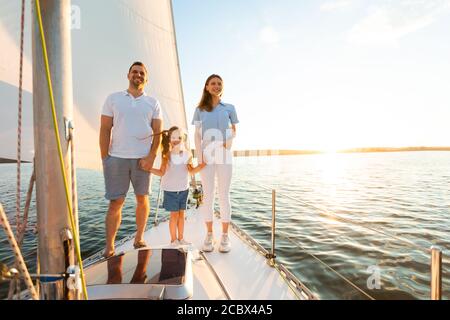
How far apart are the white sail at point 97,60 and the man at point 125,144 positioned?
38cm

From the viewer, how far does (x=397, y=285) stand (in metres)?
3.60

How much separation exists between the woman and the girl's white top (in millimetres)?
251

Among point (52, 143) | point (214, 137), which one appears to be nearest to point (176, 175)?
point (214, 137)

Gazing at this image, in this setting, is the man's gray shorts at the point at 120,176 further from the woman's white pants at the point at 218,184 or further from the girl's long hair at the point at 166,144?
the woman's white pants at the point at 218,184

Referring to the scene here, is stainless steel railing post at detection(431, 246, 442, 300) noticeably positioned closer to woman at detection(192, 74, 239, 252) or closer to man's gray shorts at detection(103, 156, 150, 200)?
woman at detection(192, 74, 239, 252)

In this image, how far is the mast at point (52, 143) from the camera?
1119mm

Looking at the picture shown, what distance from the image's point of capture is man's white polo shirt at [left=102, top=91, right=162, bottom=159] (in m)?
2.24

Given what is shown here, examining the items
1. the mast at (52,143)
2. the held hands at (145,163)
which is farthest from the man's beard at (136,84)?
the mast at (52,143)

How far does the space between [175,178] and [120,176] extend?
2.15 ft

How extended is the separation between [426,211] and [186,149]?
30.6 ft

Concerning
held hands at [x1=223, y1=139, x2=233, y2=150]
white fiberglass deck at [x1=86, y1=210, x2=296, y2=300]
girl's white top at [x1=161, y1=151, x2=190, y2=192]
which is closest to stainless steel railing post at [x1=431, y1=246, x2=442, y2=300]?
white fiberglass deck at [x1=86, y1=210, x2=296, y2=300]

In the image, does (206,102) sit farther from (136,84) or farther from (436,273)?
(436,273)
